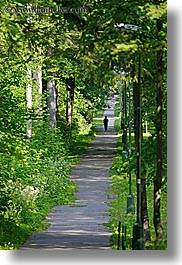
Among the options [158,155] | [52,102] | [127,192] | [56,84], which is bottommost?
[127,192]

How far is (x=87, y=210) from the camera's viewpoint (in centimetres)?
696

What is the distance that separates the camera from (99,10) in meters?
6.75

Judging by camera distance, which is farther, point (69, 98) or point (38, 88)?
point (38, 88)

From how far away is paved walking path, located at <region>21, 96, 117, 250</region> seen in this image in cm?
678

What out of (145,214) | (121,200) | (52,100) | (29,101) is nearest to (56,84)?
(52,100)

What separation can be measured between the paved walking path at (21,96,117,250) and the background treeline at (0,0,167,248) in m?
0.10

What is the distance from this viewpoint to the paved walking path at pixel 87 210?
22.2 feet

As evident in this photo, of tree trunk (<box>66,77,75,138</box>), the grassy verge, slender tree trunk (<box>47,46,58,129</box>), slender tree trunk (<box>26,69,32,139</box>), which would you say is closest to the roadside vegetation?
the grassy verge

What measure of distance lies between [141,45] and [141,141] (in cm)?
66

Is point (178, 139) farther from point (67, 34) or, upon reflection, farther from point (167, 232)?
point (67, 34)

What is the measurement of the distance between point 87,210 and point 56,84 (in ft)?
3.68

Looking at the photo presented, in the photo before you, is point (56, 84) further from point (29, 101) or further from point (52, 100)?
point (29, 101)

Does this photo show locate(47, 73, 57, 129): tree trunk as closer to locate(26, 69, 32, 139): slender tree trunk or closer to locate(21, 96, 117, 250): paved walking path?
locate(26, 69, 32, 139): slender tree trunk

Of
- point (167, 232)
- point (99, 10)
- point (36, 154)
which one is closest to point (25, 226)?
point (36, 154)
